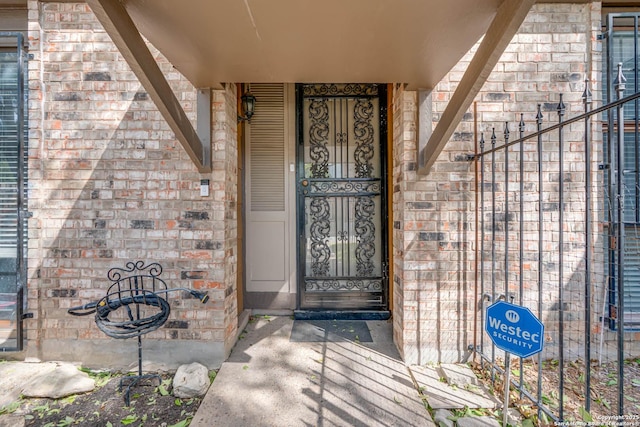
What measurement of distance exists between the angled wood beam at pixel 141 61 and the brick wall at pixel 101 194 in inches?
15.8

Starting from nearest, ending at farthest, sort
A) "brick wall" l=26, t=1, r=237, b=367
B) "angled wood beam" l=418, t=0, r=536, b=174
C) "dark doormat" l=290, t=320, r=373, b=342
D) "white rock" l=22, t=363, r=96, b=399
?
"angled wood beam" l=418, t=0, r=536, b=174 → "white rock" l=22, t=363, r=96, b=399 → "brick wall" l=26, t=1, r=237, b=367 → "dark doormat" l=290, t=320, r=373, b=342

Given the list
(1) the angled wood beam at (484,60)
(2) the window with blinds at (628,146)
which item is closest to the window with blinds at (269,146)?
(1) the angled wood beam at (484,60)

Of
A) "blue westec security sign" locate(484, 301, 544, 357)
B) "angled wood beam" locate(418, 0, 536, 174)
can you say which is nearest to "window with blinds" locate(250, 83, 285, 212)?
"angled wood beam" locate(418, 0, 536, 174)

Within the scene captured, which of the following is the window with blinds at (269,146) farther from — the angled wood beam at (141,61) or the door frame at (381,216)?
Result: the angled wood beam at (141,61)

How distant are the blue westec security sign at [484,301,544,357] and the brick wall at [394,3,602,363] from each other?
0.76 m

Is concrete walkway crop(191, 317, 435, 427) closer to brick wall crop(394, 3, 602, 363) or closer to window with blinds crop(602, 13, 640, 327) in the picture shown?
brick wall crop(394, 3, 602, 363)

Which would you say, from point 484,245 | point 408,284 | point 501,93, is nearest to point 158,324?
point 408,284

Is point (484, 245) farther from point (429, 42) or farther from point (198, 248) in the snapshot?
point (198, 248)

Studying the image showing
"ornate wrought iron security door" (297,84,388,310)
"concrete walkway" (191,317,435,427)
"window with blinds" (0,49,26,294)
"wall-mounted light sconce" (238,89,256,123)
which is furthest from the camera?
"ornate wrought iron security door" (297,84,388,310)

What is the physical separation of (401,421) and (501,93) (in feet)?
8.56

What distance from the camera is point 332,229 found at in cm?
334

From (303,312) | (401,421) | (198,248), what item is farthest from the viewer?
(303,312)

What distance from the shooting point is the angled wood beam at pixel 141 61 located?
143 cm

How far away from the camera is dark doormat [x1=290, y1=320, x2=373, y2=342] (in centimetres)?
280
